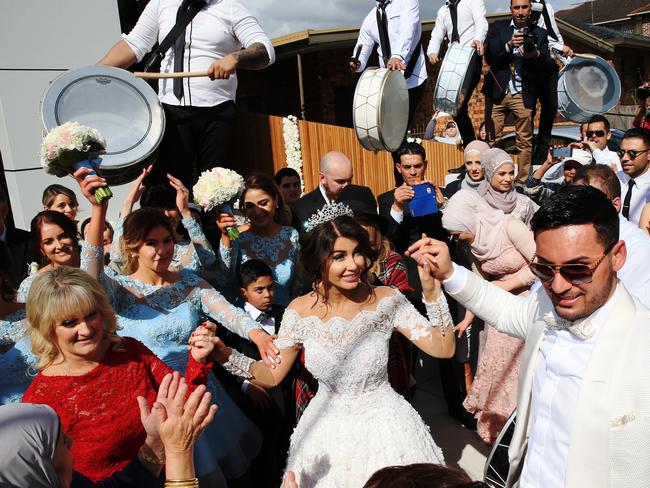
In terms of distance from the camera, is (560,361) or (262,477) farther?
(262,477)

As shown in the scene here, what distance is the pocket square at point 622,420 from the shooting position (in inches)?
69.9

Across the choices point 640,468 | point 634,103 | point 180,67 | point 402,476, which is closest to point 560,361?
point 640,468

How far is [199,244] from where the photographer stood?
13.0 ft

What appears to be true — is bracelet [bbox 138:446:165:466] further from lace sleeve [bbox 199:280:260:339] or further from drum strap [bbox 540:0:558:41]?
drum strap [bbox 540:0:558:41]

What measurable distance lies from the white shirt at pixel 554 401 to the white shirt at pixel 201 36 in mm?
3341

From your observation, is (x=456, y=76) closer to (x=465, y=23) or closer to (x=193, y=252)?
(x=465, y=23)

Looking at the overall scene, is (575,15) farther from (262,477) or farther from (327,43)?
(262,477)

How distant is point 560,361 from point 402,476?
95 centimetres

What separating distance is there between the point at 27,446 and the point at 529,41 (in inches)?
255

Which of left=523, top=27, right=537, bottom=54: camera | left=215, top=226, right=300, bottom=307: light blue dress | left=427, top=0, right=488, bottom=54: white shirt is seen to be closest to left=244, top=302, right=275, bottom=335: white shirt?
left=215, top=226, right=300, bottom=307: light blue dress

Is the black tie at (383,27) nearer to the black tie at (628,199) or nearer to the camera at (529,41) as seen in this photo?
the camera at (529,41)

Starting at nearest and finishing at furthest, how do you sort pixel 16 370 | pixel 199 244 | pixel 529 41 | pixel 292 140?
pixel 16 370, pixel 199 244, pixel 529 41, pixel 292 140

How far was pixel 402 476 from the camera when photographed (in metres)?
1.33

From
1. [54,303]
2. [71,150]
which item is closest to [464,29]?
[71,150]
